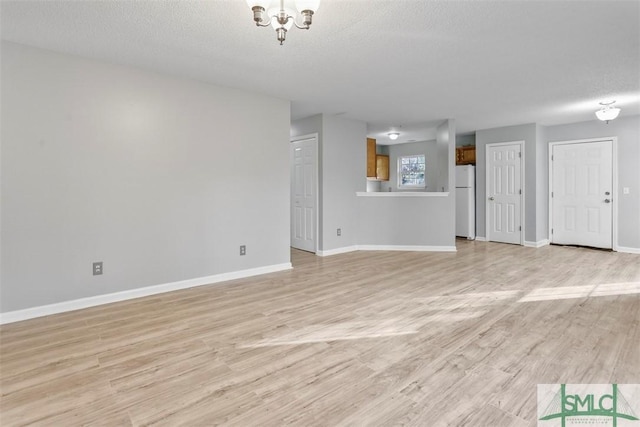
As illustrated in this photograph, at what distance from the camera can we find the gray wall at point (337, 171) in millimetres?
5789

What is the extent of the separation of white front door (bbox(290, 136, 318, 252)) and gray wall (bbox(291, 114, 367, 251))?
16cm

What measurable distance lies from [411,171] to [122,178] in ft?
24.8

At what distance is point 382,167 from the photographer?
9.59 metres

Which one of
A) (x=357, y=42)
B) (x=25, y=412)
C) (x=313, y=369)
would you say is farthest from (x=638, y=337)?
(x=25, y=412)

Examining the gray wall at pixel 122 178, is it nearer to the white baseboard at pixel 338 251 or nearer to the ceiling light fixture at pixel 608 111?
the white baseboard at pixel 338 251

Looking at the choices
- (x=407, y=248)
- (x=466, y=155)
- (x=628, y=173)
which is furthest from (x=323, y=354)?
(x=466, y=155)

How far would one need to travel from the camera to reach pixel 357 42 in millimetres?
2934

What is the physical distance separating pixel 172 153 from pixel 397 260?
356 centimetres

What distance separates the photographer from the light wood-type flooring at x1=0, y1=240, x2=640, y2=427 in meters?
1.72

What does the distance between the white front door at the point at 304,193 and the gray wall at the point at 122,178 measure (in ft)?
4.33

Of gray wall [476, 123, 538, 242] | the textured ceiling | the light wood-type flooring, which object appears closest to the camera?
the light wood-type flooring

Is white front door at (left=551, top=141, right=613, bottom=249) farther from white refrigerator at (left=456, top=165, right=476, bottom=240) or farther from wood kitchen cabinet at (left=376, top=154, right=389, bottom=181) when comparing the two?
wood kitchen cabinet at (left=376, top=154, right=389, bottom=181)

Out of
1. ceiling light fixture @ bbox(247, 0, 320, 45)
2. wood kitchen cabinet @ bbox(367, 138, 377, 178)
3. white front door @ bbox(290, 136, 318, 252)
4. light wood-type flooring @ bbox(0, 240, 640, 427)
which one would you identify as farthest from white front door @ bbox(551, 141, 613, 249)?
ceiling light fixture @ bbox(247, 0, 320, 45)

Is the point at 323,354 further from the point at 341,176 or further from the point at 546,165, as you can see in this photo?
the point at 546,165
